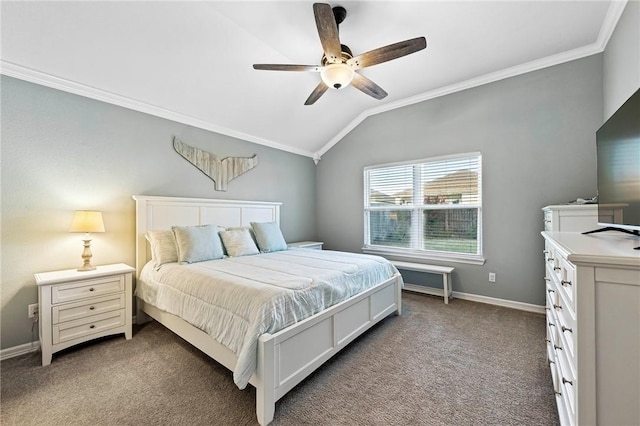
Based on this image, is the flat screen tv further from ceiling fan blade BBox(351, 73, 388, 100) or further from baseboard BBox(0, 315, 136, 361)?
baseboard BBox(0, 315, 136, 361)

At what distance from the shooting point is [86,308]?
2.34m

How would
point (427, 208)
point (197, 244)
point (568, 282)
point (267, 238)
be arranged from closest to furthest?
point (568, 282), point (197, 244), point (267, 238), point (427, 208)

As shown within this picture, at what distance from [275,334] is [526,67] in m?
4.09

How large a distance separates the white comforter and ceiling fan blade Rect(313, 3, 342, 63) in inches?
73.2

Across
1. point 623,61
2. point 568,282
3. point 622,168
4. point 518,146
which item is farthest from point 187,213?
point 623,61

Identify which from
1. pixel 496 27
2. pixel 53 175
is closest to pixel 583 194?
pixel 496 27

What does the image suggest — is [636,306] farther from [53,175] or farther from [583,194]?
[53,175]

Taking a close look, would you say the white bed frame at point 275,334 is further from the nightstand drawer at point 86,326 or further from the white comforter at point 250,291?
the nightstand drawer at point 86,326

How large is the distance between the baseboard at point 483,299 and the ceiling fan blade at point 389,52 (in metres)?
3.17

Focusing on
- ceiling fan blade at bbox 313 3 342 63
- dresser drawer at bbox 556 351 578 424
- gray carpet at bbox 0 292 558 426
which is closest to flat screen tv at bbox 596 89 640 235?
dresser drawer at bbox 556 351 578 424

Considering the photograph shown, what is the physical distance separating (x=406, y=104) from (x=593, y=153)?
234 cm

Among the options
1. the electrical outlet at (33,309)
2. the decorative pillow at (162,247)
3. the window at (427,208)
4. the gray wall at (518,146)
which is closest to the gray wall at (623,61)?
the gray wall at (518,146)

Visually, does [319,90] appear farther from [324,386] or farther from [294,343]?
[324,386]

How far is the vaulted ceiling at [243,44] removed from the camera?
2230mm
